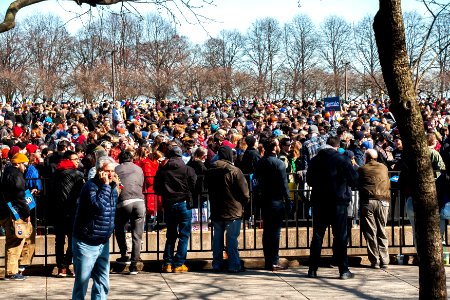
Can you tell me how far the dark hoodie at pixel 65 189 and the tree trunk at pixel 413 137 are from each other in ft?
18.5

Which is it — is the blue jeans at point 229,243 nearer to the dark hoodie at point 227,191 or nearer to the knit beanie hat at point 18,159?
the dark hoodie at point 227,191

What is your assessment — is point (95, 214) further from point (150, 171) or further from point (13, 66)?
point (13, 66)

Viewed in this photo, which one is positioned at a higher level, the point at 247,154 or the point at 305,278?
the point at 247,154

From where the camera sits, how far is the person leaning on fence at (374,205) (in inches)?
462

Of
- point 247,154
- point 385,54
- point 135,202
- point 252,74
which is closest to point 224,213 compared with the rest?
point 135,202

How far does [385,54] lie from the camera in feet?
21.8

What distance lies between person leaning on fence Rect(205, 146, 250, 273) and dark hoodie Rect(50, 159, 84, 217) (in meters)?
1.90

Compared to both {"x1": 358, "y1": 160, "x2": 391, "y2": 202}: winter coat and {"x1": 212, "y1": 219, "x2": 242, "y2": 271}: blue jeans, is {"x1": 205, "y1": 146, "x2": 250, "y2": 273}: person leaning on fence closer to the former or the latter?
{"x1": 212, "y1": 219, "x2": 242, "y2": 271}: blue jeans

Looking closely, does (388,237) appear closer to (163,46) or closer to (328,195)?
(328,195)

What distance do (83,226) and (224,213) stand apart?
3.69m

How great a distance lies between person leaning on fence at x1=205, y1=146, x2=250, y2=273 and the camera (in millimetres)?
11633

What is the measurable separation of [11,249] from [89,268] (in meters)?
3.27

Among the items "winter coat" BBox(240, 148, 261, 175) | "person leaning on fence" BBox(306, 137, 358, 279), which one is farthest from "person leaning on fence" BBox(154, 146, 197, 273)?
"winter coat" BBox(240, 148, 261, 175)

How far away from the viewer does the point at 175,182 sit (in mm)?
11688
